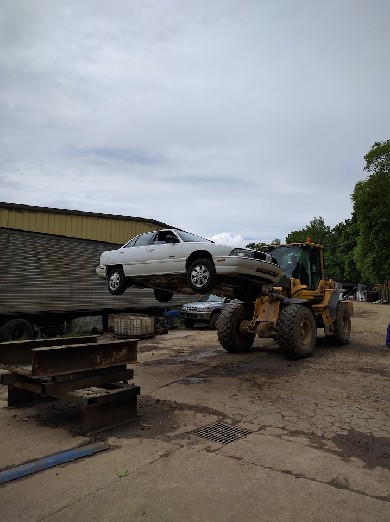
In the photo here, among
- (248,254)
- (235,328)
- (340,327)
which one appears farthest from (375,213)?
(248,254)

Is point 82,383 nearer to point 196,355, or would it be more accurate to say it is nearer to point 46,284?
point 196,355

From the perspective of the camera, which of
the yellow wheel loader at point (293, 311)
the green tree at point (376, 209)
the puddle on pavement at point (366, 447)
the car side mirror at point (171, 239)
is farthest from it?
the green tree at point (376, 209)

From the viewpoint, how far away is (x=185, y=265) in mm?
8102

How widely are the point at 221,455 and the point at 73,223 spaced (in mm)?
14573

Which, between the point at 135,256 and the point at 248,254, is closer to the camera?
the point at 248,254

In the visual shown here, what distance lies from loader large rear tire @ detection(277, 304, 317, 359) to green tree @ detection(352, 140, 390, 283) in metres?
23.3

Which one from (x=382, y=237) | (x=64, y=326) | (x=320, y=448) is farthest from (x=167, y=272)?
(x=382, y=237)

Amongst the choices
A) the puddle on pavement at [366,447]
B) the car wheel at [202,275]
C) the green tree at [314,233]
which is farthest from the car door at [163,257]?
the green tree at [314,233]

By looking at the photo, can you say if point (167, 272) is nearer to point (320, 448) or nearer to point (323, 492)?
point (320, 448)

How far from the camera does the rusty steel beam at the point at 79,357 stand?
5.17 metres

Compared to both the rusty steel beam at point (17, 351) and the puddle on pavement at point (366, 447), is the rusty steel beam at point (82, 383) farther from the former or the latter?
the puddle on pavement at point (366, 447)

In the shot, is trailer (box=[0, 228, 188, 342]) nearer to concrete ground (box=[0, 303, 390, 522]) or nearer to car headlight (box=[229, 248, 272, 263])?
concrete ground (box=[0, 303, 390, 522])

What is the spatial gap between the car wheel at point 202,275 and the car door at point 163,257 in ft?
0.95

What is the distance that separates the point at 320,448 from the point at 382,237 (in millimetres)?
29223
